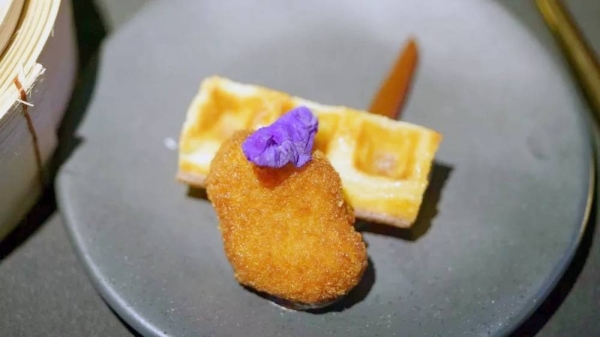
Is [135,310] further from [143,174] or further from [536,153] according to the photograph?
[536,153]

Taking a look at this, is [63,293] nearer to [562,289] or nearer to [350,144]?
[350,144]

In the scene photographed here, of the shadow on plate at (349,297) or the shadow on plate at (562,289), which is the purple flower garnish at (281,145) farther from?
the shadow on plate at (562,289)


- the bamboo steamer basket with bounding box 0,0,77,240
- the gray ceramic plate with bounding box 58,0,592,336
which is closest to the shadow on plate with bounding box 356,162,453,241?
the gray ceramic plate with bounding box 58,0,592,336

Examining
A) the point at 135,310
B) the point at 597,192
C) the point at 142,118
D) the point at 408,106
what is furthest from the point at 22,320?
the point at 597,192

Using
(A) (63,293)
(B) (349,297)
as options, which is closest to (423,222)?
(B) (349,297)

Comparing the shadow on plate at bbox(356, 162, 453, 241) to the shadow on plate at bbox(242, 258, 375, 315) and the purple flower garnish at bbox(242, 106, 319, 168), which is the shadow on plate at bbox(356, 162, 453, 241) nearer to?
the shadow on plate at bbox(242, 258, 375, 315)

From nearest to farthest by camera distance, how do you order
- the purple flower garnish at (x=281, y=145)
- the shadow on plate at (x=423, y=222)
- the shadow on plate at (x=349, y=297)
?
the purple flower garnish at (x=281, y=145)
the shadow on plate at (x=349, y=297)
the shadow on plate at (x=423, y=222)

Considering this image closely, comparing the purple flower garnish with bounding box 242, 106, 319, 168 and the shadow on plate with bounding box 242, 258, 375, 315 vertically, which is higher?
the purple flower garnish with bounding box 242, 106, 319, 168

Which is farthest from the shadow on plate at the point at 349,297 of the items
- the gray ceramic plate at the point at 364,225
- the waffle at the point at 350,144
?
the waffle at the point at 350,144
